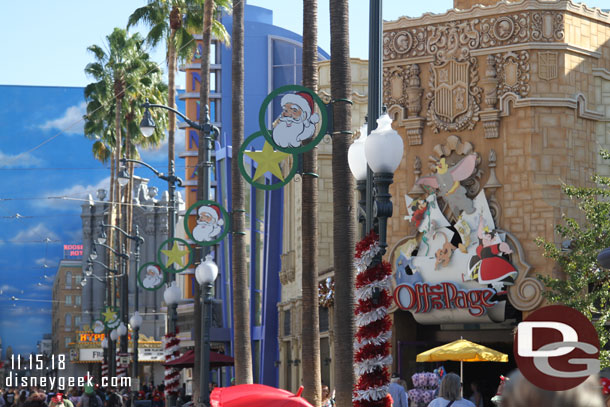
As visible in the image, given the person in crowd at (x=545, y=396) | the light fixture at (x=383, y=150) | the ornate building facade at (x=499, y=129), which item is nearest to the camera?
the person in crowd at (x=545, y=396)

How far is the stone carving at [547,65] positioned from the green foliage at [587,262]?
517cm

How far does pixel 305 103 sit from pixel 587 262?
1223cm

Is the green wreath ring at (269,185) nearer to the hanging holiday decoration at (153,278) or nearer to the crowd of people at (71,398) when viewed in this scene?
the crowd of people at (71,398)

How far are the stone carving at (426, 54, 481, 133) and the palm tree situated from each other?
1220 centimetres

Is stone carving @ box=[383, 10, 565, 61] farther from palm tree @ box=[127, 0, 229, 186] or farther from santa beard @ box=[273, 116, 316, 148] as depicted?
santa beard @ box=[273, 116, 316, 148]

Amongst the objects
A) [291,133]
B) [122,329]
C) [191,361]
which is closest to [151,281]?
[191,361]

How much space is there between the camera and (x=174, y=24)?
139 feet

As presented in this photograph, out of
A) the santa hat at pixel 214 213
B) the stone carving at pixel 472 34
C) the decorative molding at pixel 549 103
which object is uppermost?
the stone carving at pixel 472 34

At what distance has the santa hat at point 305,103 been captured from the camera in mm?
14195

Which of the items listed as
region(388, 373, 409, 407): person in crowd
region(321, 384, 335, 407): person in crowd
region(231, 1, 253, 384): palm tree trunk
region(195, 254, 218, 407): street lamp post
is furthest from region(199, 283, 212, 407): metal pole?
region(388, 373, 409, 407): person in crowd

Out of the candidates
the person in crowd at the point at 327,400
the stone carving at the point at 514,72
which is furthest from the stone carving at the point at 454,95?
the person in crowd at the point at 327,400

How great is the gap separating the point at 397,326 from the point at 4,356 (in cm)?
9614

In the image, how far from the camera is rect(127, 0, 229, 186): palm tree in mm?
42344

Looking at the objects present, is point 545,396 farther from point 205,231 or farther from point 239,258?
point 239,258
